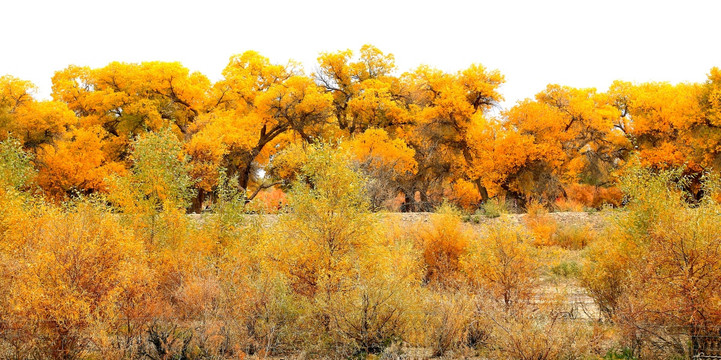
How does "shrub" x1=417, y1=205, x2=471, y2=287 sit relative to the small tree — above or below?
below

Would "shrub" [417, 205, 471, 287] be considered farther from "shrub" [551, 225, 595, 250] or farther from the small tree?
"shrub" [551, 225, 595, 250]

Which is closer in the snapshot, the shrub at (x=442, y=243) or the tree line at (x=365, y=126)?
the shrub at (x=442, y=243)

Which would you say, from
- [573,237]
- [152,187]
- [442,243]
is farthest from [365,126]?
[152,187]

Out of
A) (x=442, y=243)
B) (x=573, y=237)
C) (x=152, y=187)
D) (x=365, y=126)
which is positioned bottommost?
(x=573, y=237)

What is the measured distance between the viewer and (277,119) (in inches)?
1455

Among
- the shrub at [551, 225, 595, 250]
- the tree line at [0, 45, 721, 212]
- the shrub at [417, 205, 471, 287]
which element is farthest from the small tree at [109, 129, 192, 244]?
the shrub at [551, 225, 595, 250]

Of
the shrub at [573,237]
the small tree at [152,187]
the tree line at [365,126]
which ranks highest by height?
the tree line at [365,126]

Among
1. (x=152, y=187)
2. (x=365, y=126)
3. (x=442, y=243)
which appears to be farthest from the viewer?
(x=365, y=126)

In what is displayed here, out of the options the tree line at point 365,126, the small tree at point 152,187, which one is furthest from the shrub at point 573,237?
the small tree at point 152,187

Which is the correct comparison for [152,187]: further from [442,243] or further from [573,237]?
[573,237]

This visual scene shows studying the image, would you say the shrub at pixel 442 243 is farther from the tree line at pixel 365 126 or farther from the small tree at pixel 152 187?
the tree line at pixel 365 126

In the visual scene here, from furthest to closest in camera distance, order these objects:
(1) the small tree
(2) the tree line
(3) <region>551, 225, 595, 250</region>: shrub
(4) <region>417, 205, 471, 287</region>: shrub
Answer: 1. (2) the tree line
2. (3) <region>551, 225, 595, 250</region>: shrub
3. (4) <region>417, 205, 471, 287</region>: shrub
4. (1) the small tree

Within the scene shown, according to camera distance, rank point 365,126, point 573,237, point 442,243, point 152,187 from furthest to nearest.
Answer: point 365,126 < point 573,237 < point 442,243 < point 152,187

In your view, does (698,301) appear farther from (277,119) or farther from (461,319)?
(277,119)
